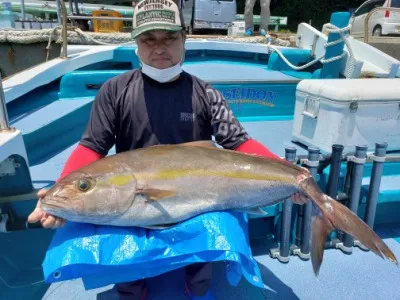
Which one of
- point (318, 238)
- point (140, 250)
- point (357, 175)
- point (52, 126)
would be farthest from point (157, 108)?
point (52, 126)

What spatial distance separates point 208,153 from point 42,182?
1.62 m

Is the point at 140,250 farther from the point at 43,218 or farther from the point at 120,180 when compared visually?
the point at 43,218

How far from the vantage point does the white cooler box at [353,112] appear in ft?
8.90

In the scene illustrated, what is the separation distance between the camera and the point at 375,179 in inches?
98.0

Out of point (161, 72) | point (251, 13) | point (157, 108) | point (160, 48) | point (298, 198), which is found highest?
point (251, 13)

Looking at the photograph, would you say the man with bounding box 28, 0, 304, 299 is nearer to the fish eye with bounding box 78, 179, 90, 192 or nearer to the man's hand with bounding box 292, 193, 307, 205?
the man's hand with bounding box 292, 193, 307, 205

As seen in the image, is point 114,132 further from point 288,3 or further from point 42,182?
point 288,3

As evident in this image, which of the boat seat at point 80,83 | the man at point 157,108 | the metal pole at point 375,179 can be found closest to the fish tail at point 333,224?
the man at point 157,108

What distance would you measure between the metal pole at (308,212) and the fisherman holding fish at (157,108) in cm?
57

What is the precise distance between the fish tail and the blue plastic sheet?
1.24 feet

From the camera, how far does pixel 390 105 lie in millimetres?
2768

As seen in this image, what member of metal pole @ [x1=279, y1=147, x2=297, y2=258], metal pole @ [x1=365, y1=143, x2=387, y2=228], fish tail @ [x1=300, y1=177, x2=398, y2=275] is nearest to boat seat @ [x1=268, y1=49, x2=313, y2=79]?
metal pole @ [x1=365, y1=143, x2=387, y2=228]

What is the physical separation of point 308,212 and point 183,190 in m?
1.30

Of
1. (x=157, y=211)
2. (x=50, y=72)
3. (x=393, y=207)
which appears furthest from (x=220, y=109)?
(x=50, y=72)
